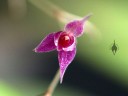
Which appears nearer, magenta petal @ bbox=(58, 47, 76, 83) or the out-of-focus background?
magenta petal @ bbox=(58, 47, 76, 83)

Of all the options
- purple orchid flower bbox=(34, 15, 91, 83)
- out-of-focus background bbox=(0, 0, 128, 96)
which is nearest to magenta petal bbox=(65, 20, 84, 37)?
purple orchid flower bbox=(34, 15, 91, 83)

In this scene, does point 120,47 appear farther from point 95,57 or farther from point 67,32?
point 67,32

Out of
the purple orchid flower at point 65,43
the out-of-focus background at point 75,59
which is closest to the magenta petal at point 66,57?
the purple orchid flower at point 65,43

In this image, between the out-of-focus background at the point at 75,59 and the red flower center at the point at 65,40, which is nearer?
the red flower center at the point at 65,40

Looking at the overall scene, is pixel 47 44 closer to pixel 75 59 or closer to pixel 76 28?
pixel 76 28

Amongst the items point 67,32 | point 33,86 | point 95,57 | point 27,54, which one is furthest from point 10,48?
point 67,32

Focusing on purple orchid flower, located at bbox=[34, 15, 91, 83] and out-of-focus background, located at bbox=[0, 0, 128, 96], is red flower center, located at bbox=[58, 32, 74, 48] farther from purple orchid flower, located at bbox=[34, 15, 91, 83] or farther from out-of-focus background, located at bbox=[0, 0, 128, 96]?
out-of-focus background, located at bbox=[0, 0, 128, 96]

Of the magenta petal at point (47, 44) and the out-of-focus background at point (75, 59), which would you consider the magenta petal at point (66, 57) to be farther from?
the out-of-focus background at point (75, 59)
